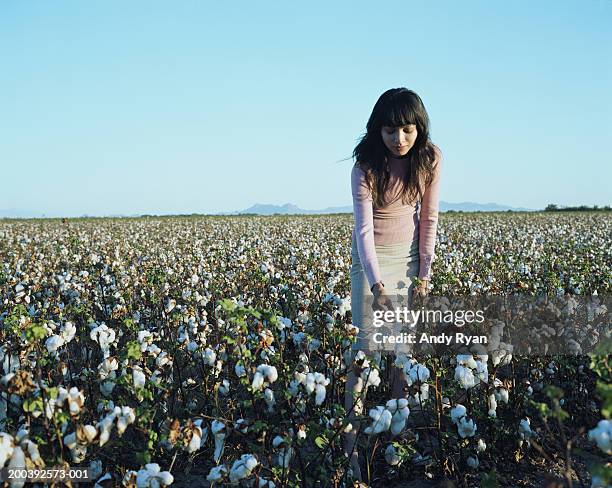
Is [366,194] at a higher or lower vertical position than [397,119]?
lower

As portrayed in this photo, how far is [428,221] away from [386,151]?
0.57m

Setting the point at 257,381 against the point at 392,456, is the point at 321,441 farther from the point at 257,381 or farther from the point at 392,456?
the point at 392,456

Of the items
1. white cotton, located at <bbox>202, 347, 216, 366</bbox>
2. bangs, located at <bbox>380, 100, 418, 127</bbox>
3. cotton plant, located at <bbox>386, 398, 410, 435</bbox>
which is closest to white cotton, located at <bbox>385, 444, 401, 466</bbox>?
cotton plant, located at <bbox>386, 398, 410, 435</bbox>

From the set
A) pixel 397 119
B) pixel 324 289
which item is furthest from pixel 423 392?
pixel 324 289

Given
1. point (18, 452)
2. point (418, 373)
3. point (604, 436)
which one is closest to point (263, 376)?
point (418, 373)

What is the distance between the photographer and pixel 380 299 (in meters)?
3.56

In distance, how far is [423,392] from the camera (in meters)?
3.66

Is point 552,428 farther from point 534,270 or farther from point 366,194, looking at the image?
point 534,270

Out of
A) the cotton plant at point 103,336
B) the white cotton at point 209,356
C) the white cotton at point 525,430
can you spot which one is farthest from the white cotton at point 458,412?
the cotton plant at point 103,336

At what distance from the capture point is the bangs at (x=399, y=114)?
3428mm

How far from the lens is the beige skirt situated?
12.4 ft

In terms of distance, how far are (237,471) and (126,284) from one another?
5.74 m

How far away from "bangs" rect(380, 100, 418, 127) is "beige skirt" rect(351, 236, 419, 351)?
82 cm

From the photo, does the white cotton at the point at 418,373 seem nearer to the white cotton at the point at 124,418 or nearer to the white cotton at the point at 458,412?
the white cotton at the point at 458,412
